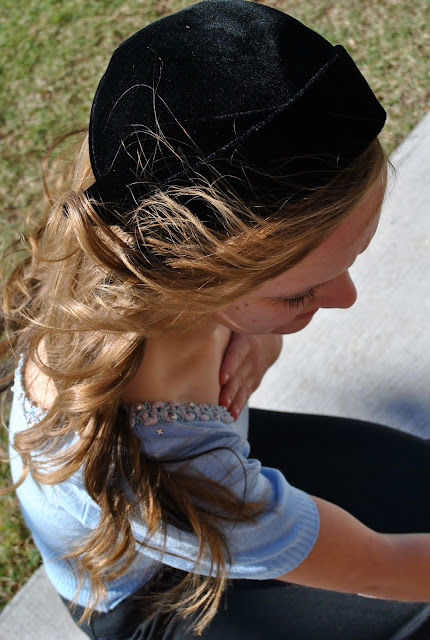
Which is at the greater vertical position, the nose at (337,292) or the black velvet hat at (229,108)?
the black velvet hat at (229,108)

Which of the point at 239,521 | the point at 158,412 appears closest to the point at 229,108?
the point at 158,412

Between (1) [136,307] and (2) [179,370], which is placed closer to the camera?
(1) [136,307]

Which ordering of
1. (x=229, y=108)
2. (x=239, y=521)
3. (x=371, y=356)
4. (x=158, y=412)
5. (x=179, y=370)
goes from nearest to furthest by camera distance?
(x=229, y=108) < (x=239, y=521) < (x=158, y=412) < (x=179, y=370) < (x=371, y=356)

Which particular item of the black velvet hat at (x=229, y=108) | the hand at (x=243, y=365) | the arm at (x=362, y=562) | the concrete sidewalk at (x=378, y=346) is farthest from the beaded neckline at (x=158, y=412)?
the concrete sidewalk at (x=378, y=346)

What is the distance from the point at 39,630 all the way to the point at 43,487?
1.03 metres

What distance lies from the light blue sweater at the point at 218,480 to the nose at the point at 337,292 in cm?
35

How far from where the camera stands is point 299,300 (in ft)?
4.34

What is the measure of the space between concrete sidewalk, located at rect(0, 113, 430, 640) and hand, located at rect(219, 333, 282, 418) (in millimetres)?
468

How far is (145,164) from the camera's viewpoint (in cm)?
106

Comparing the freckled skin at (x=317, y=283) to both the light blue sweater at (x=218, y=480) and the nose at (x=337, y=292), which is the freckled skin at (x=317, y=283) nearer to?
the nose at (x=337, y=292)

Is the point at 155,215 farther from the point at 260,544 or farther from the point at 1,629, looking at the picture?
the point at 1,629

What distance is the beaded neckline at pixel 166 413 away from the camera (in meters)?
1.36

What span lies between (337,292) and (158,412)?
45 centimetres

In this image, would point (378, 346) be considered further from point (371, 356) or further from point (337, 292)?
point (337, 292)
